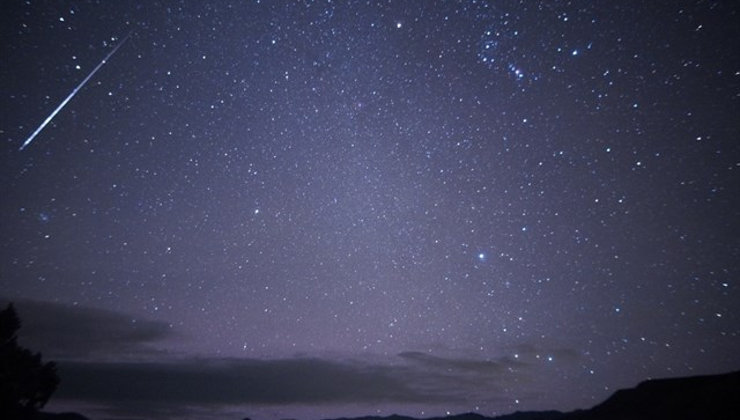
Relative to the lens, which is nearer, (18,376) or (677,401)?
(18,376)

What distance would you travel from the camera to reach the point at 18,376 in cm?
→ 2466

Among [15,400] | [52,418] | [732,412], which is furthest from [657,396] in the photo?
[52,418]

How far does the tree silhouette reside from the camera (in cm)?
2300

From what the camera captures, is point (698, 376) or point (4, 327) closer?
point (4, 327)

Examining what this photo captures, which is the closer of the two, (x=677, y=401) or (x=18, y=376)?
(x=18, y=376)

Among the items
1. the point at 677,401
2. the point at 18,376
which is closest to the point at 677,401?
the point at 677,401

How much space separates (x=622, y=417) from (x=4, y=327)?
4635 centimetres

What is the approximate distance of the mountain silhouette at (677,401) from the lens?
28.0 m

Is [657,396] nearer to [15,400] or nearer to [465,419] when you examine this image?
[15,400]

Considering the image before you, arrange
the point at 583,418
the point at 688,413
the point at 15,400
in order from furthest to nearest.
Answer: the point at 583,418, the point at 688,413, the point at 15,400

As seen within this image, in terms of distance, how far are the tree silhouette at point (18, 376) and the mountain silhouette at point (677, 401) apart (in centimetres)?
4010

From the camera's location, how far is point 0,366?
23.6m

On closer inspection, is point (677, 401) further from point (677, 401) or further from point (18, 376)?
point (18, 376)

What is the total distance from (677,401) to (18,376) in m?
44.9
